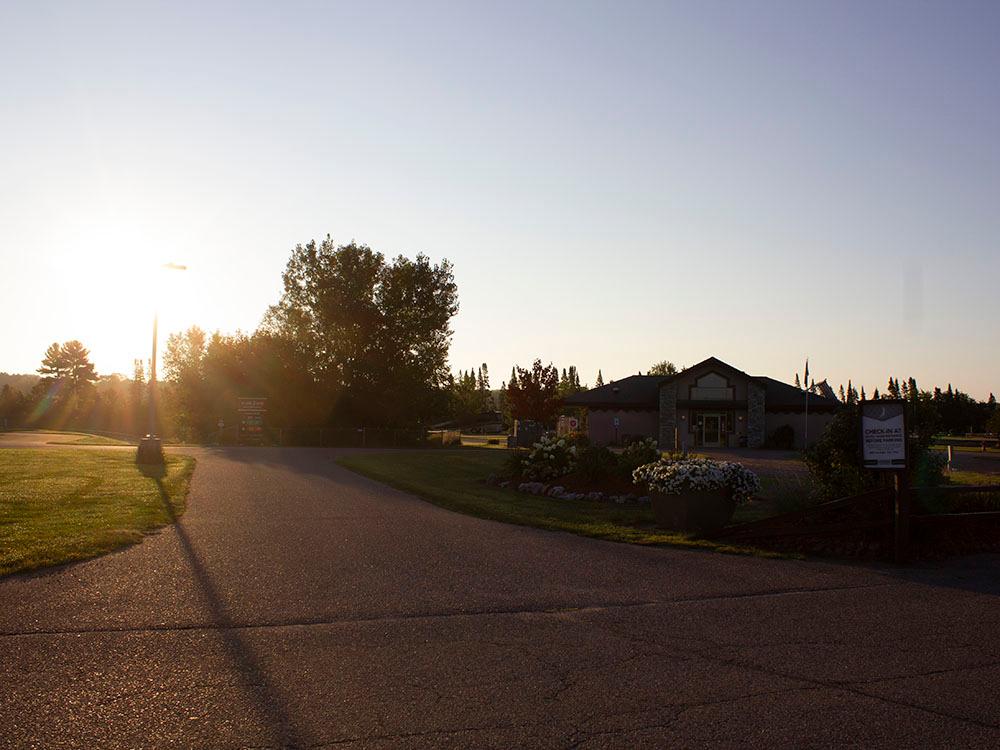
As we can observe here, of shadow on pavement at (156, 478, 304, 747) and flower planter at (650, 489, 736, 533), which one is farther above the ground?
flower planter at (650, 489, 736, 533)

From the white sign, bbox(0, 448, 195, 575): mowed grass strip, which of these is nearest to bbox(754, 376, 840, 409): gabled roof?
bbox(0, 448, 195, 575): mowed grass strip

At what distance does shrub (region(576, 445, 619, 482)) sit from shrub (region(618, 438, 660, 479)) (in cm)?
17

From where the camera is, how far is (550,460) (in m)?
22.1

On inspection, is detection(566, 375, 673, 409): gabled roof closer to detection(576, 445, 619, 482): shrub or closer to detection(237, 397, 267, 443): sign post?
detection(237, 397, 267, 443): sign post

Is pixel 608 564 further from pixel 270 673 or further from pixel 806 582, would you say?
pixel 270 673

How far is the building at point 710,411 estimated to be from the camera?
57000mm

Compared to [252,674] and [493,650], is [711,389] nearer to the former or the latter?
[493,650]

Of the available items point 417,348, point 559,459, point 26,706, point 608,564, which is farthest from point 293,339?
point 26,706

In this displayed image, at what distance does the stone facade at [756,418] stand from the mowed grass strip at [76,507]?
38156 mm

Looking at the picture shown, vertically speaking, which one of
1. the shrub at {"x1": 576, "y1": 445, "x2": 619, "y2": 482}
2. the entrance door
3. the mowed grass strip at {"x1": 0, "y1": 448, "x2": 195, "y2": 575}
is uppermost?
the entrance door

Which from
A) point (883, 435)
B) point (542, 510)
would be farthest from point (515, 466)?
point (883, 435)

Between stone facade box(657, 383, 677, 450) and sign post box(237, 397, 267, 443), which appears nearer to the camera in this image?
sign post box(237, 397, 267, 443)

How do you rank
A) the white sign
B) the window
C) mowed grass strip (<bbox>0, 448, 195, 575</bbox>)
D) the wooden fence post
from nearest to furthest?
the wooden fence post
mowed grass strip (<bbox>0, 448, 195, 575</bbox>)
the white sign
the window

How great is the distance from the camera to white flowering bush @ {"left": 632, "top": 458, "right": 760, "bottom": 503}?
13.5 metres
